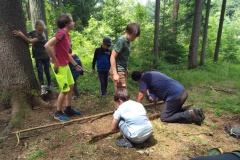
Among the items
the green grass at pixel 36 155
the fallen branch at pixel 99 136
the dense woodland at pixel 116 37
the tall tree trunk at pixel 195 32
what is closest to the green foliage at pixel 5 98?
the dense woodland at pixel 116 37

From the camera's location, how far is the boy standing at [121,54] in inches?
155

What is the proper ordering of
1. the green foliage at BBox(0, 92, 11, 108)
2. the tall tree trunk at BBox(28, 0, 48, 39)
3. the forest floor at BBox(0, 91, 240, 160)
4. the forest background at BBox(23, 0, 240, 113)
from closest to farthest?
the forest floor at BBox(0, 91, 240, 160)
the green foliage at BBox(0, 92, 11, 108)
the tall tree trunk at BBox(28, 0, 48, 39)
the forest background at BBox(23, 0, 240, 113)

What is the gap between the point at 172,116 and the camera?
462cm

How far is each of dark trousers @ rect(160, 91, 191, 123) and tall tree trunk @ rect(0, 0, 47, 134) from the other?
10.3 ft

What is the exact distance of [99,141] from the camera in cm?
367

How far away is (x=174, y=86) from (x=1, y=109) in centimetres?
396

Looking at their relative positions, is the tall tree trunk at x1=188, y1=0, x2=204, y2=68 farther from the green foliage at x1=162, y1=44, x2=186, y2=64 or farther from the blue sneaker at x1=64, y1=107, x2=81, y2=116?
the blue sneaker at x1=64, y1=107, x2=81, y2=116

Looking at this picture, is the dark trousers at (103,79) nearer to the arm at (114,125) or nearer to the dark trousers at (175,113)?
the dark trousers at (175,113)

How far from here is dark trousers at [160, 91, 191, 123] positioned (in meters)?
4.58

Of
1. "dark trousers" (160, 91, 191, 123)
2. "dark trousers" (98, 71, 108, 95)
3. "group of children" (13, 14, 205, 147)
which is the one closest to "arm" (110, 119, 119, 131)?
"group of children" (13, 14, 205, 147)

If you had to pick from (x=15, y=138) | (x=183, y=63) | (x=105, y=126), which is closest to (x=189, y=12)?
(x=183, y=63)

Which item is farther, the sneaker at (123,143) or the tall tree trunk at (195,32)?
the tall tree trunk at (195,32)

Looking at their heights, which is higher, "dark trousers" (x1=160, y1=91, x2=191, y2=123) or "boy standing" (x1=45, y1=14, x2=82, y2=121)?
"boy standing" (x1=45, y1=14, x2=82, y2=121)

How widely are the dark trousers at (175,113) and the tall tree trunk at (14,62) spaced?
314cm
